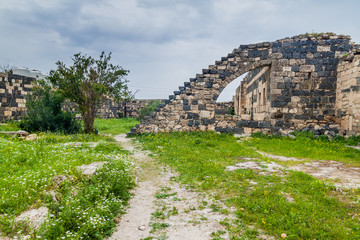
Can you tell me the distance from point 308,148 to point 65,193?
28.8 feet

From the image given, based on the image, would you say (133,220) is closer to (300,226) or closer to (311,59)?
(300,226)

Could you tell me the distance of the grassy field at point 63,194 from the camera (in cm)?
330

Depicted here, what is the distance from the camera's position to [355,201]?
4297mm

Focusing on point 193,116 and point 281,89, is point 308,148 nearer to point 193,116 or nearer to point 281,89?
point 281,89

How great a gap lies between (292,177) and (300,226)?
238 centimetres

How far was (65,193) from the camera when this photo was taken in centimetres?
419

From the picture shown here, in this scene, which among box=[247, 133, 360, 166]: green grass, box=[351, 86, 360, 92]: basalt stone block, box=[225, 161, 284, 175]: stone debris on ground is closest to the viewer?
box=[225, 161, 284, 175]: stone debris on ground

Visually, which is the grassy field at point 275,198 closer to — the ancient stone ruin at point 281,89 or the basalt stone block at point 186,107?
the ancient stone ruin at point 281,89

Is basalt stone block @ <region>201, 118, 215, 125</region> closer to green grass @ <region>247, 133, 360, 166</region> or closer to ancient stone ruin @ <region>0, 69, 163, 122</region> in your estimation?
green grass @ <region>247, 133, 360, 166</region>

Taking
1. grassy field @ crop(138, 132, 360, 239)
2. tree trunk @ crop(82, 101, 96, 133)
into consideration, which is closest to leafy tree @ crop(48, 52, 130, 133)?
tree trunk @ crop(82, 101, 96, 133)

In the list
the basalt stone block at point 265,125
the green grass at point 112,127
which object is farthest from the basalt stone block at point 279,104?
the green grass at point 112,127

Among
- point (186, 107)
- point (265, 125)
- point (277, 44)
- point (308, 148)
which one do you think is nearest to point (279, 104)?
point (265, 125)

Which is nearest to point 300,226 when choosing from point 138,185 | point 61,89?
point 138,185

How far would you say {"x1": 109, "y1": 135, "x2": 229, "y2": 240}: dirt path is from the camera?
3.55 m
